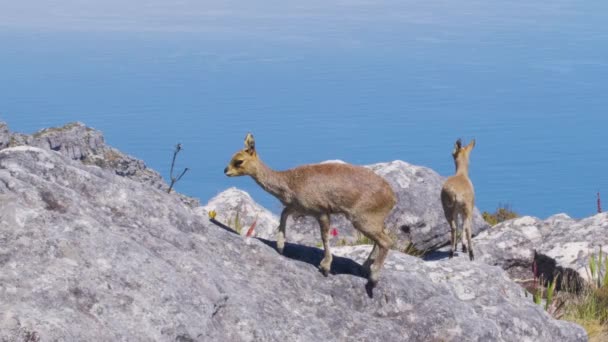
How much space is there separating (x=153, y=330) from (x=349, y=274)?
289 centimetres

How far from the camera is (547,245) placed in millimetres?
16078

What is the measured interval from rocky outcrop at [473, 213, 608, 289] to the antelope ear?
694cm

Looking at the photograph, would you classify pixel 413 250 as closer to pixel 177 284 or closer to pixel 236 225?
pixel 236 225

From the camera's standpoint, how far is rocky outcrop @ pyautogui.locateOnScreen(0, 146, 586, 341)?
18.9ft

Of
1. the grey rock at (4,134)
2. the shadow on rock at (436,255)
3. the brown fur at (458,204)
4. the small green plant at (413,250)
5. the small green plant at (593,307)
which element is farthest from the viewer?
the grey rock at (4,134)

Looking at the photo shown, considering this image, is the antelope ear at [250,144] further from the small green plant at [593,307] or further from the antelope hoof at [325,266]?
the small green plant at [593,307]

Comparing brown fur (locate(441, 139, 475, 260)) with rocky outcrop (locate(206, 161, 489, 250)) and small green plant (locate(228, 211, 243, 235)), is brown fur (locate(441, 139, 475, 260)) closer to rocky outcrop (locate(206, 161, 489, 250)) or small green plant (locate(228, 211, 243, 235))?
rocky outcrop (locate(206, 161, 489, 250))

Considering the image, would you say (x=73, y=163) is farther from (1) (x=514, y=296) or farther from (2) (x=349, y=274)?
(1) (x=514, y=296)

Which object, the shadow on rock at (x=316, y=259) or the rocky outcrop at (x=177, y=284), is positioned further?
the shadow on rock at (x=316, y=259)

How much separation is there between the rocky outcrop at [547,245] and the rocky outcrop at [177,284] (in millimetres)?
6016

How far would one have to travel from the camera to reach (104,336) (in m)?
5.61

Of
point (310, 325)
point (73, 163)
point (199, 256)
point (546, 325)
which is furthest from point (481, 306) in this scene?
point (73, 163)

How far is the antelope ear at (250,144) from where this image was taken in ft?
32.1

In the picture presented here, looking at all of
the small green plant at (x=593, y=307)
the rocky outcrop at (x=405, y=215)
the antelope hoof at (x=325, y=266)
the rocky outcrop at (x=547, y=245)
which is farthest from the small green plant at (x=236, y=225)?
the small green plant at (x=593, y=307)
